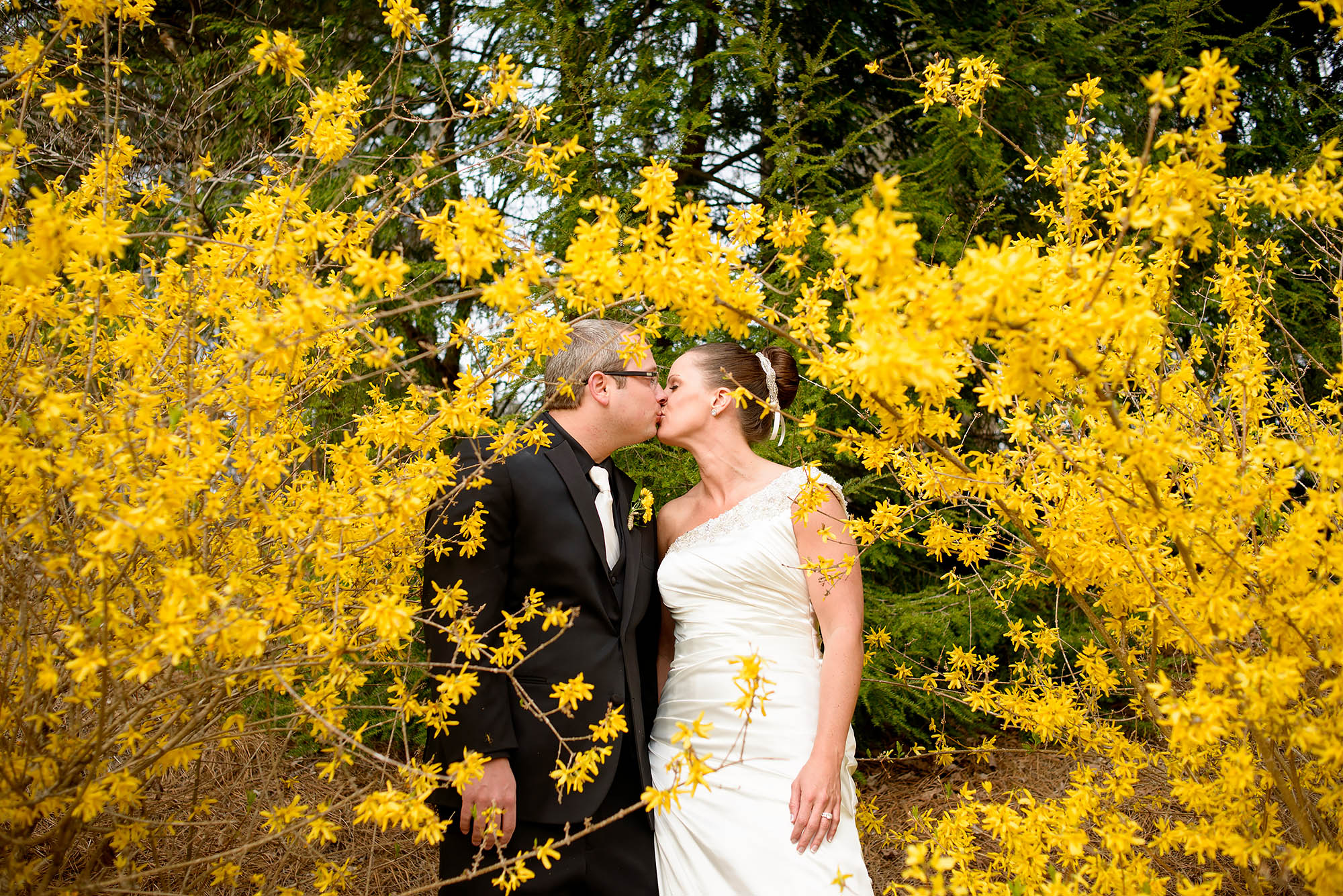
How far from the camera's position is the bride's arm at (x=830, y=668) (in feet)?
7.79

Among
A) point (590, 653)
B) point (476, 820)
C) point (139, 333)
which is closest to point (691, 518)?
point (590, 653)

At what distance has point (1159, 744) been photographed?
4094 mm

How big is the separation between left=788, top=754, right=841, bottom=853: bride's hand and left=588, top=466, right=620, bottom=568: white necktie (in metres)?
0.86

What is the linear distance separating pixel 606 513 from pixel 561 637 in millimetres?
440

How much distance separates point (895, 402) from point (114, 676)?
5.38 feet

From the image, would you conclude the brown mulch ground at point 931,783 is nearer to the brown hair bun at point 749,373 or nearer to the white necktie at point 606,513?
the brown hair bun at point 749,373

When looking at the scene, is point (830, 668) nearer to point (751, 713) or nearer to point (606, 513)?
point (751, 713)

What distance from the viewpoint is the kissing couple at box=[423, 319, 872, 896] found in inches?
92.9

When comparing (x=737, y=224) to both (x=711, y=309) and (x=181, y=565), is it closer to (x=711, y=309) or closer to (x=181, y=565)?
(x=711, y=309)

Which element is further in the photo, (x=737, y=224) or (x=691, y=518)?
(x=691, y=518)

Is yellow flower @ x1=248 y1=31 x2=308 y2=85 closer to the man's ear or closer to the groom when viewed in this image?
the groom

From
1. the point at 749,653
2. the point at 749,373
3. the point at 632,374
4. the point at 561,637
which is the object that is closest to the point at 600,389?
the point at 632,374

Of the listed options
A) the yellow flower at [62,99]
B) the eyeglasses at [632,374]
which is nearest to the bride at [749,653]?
the eyeglasses at [632,374]

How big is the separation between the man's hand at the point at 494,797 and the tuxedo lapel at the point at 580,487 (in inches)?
26.0
